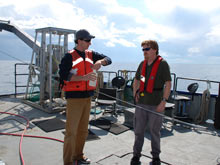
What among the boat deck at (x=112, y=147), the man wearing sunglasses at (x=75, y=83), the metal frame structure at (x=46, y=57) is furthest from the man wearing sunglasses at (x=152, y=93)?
the metal frame structure at (x=46, y=57)

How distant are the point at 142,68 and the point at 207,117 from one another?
365cm

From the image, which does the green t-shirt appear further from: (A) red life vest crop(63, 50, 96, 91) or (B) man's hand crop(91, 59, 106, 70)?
(A) red life vest crop(63, 50, 96, 91)

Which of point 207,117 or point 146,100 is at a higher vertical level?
point 146,100

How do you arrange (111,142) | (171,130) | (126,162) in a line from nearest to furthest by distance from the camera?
(126,162)
(111,142)
(171,130)

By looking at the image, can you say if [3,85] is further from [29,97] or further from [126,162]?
[126,162]

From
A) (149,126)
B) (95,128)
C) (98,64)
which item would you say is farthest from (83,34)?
(95,128)

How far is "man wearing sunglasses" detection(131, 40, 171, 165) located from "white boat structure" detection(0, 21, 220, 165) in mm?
248

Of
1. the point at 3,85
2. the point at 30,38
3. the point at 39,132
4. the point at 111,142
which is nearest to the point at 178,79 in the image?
the point at 111,142

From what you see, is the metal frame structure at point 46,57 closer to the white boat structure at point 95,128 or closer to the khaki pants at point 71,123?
the white boat structure at point 95,128

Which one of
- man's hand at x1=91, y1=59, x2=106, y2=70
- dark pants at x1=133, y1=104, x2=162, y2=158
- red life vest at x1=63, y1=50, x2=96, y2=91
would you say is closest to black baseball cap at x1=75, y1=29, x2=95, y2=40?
red life vest at x1=63, y1=50, x2=96, y2=91

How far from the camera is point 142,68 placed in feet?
9.05

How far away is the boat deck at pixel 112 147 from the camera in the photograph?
9.82ft

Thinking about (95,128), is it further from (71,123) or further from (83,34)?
(83,34)

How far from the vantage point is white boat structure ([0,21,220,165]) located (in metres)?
3.10
